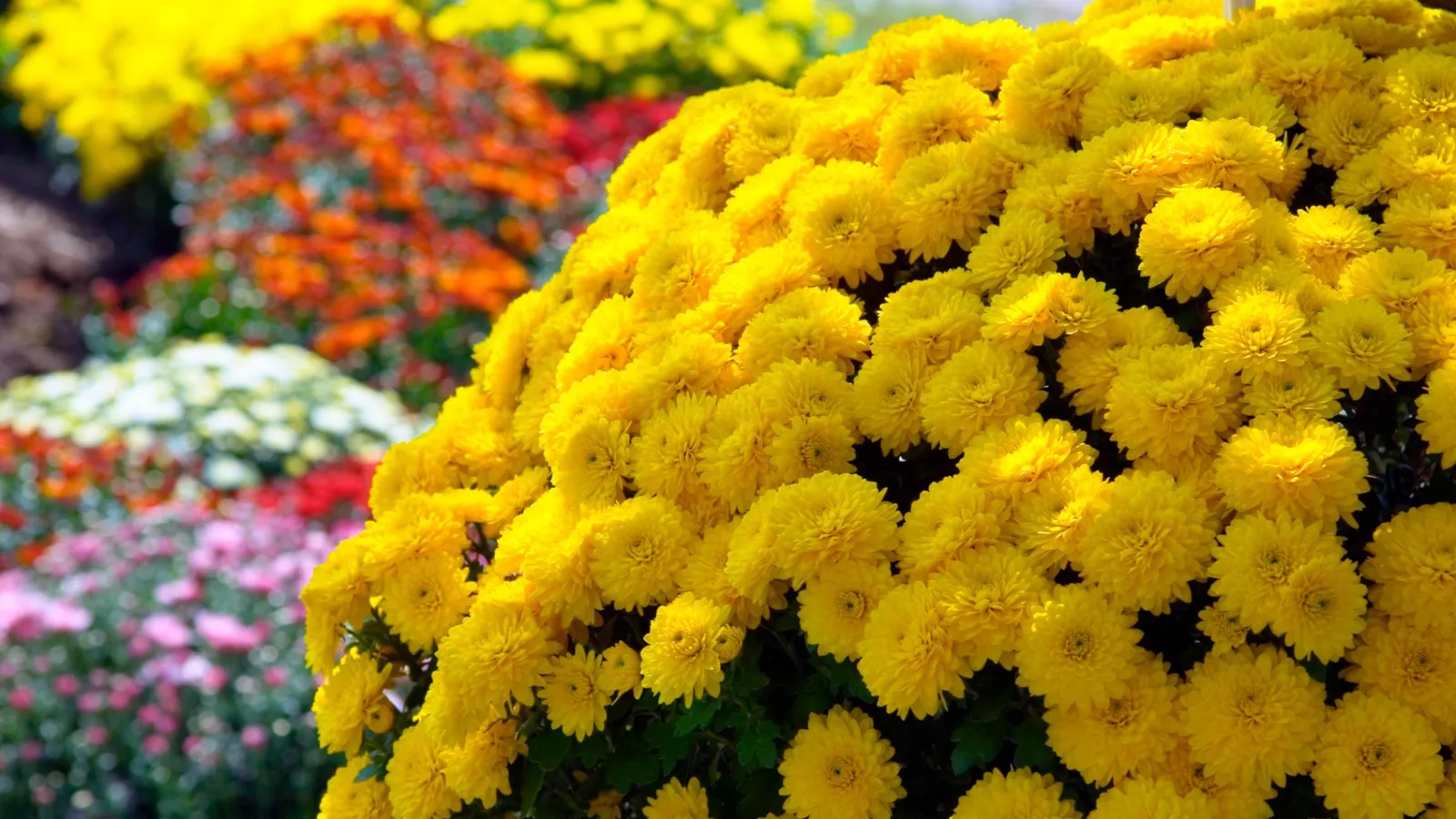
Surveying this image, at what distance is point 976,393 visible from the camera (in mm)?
1596

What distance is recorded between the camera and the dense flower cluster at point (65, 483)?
482cm

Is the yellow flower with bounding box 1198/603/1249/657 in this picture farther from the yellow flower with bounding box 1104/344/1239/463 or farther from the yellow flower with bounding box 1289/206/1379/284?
the yellow flower with bounding box 1289/206/1379/284

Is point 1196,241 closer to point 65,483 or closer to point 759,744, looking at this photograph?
point 759,744

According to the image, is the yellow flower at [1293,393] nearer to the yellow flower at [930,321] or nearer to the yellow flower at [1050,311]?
the yellow flower at [1050,311]

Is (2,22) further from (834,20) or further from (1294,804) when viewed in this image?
(1294,804)

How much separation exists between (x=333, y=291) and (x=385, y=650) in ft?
14.4

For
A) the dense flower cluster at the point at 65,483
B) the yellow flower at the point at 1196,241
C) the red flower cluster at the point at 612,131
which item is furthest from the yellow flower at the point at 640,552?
the red flower cluster at the point at 612,131

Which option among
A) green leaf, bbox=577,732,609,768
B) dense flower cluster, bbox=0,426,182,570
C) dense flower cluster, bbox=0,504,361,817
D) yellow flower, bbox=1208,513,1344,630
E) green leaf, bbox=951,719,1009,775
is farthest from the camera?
dense flower cluster, bbox=0,426,182,570

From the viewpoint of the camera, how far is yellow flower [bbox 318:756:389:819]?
1.96 metres

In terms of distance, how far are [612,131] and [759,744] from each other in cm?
581

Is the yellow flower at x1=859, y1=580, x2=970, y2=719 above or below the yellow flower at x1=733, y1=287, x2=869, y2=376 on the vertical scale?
below

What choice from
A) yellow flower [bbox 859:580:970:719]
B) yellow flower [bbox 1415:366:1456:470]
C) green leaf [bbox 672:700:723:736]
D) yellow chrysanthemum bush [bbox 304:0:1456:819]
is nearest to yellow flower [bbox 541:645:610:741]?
yellow chrysanthemum bush [bbox 304:0:1456:819]

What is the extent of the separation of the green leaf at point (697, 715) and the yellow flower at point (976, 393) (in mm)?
361

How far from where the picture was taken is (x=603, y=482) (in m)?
1.78
